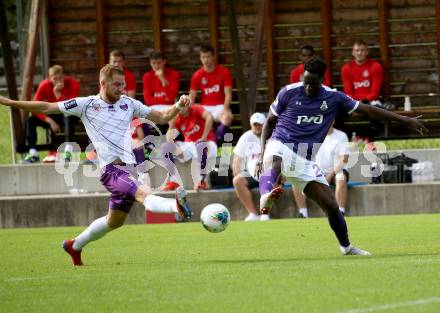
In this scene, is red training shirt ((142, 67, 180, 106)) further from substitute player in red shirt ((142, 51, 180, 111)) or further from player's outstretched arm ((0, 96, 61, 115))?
player's outstretched arm ((0, 96, 61, 115))

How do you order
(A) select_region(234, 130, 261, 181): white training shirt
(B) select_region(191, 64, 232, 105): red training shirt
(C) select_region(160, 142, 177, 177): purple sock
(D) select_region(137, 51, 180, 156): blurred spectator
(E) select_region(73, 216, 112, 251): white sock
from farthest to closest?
1. (D) select_region(137, 51, 180, 156): blurred spectator
2. (B) select_region(191, 64, 232, 105): red training shirt
3. (C) select_region(160, 142, 177, 177): purple sock
4. (A) select_region(234, 130, 261, 181): white training shirt
5. (E) select_region(73, 216, 112, 251): white sock

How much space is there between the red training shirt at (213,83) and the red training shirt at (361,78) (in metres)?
2.15

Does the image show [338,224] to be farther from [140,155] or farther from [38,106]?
[140,155]

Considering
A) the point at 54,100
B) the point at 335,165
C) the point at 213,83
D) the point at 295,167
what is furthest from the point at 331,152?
the point at 295,167

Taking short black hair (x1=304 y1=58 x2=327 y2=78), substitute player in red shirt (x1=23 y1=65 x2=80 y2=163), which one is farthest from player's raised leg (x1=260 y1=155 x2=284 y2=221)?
substitute player in red shirt (x1=23 y1=65 x2=80 y2=163)

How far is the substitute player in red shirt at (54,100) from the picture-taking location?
2155 centimetres

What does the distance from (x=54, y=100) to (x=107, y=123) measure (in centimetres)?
991

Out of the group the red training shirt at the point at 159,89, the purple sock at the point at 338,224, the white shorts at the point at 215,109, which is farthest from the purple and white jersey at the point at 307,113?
the red training shirt at the point at 159,89

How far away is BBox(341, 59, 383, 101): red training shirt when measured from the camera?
21500 millimetres

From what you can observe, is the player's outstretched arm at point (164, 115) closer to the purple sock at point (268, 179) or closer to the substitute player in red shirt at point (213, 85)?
the purple sock at point (268, 179)

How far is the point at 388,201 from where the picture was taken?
66.5 ft

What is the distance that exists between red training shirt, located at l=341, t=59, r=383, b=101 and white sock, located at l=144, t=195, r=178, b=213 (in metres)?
10.8

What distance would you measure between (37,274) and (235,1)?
13539mm

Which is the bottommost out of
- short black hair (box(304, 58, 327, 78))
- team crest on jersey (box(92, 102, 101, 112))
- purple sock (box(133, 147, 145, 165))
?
purple sock (box(133, 147, 145, 165))
